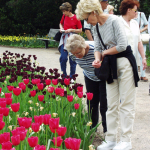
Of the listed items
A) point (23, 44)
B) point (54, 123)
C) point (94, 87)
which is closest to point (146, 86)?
point (94, 87)

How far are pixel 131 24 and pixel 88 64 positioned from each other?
95 cm

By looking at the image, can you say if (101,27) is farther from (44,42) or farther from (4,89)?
(44,42)

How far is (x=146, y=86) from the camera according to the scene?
21.2 ft

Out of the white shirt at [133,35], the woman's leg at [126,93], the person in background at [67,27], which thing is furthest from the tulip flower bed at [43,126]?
the person in background at [67,27]

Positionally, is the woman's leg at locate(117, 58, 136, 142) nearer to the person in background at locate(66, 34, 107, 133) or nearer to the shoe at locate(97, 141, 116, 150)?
the shoe at locate(97, 141, 116, 150)

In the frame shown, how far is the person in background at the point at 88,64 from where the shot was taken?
2984 millimetres

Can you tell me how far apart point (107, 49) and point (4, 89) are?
71.5 inches

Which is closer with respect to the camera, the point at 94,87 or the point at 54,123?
the point at 54,123

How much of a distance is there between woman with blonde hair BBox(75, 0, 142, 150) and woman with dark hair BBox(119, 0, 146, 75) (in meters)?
0.62

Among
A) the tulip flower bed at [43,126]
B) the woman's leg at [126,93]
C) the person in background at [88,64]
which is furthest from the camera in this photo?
the person in background at [88,64]

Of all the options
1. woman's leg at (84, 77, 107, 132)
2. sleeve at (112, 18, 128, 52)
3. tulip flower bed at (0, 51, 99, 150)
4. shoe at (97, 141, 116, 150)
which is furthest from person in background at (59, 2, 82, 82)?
sleeve at (112, 18, 128, 52)

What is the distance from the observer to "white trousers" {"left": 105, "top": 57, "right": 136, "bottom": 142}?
2.88 metres

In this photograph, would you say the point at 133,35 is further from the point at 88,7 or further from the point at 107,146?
the point at 107,146

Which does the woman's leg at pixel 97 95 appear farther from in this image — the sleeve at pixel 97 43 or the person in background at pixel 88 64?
the sleeve at pixel 97 43
